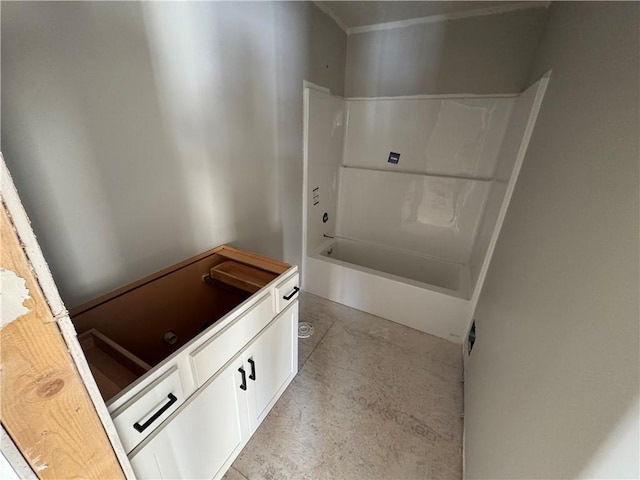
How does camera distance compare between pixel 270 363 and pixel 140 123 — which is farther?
pixel 270 363

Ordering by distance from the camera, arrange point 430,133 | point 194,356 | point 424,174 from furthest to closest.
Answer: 1. point 424,174
2. point 430,133
3. point 194,356

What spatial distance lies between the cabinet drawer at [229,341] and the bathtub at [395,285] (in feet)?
4.11

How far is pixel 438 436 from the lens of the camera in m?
1.42

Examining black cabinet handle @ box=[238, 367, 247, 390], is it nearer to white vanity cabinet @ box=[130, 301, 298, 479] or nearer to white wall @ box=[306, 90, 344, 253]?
white vanity cabinet @ box=[130, 301, 298, 479]

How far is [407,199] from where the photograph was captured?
268cm

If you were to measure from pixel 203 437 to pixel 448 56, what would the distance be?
300 cm

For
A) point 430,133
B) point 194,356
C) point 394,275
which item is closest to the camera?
point 194,356

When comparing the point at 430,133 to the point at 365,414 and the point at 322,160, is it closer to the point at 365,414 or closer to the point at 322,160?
the point at 322,160

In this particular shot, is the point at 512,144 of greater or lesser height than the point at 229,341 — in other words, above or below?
above

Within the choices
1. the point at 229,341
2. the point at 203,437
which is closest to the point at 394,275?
the point at 229,341

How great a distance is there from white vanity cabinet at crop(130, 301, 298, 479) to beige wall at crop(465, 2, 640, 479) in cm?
99

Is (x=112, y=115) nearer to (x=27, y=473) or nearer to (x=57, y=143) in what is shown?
(x=57, y=143)

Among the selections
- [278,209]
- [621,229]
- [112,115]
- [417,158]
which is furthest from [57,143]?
[417,158]

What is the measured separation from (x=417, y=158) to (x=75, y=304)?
8.68ft
